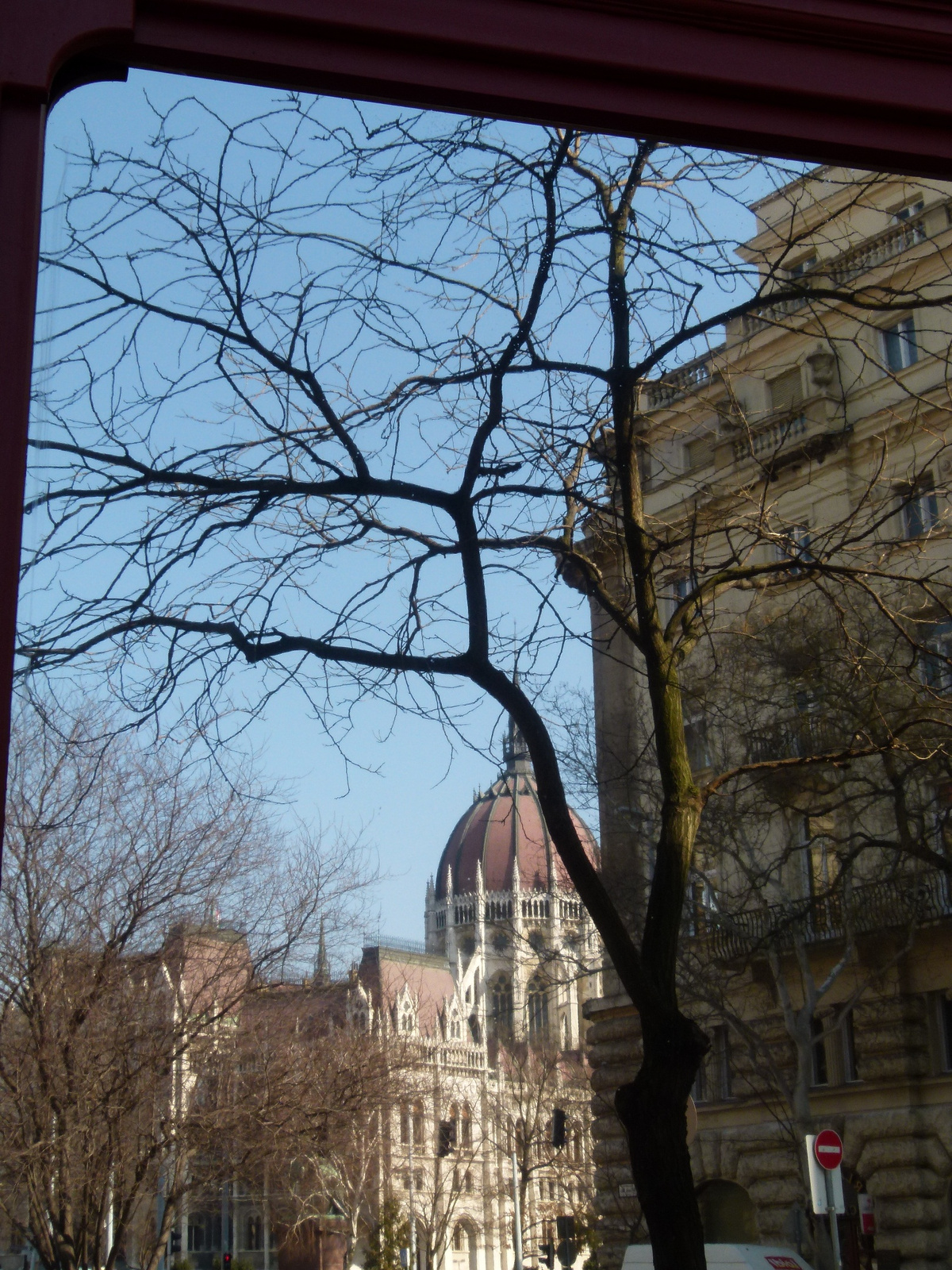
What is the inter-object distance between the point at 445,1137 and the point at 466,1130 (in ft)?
41.5

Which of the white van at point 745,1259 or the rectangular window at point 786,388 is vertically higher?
the rectangular window at point 786,388

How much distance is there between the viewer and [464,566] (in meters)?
4.37

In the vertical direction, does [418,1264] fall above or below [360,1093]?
below

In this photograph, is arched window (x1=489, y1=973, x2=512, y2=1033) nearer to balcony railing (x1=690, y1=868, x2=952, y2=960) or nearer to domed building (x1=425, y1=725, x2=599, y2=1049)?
domed building (x1=425, y1=725, x2=599, y2=1049)

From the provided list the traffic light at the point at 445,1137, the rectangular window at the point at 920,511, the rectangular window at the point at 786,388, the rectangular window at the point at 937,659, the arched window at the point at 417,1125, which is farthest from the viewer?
the traffic light at the point at 445,1137

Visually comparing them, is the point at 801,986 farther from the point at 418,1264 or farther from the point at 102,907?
the point at 418,1264

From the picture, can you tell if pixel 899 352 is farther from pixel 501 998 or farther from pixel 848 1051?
pixel 501 998

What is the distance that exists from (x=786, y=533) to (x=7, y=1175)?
937 cm

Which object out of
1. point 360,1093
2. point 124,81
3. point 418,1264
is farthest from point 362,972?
point 418,1264

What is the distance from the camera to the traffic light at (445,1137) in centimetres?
2459

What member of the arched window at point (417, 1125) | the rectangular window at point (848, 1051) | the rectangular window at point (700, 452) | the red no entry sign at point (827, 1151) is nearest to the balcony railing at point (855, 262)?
the rectangular window at point (700, 452)

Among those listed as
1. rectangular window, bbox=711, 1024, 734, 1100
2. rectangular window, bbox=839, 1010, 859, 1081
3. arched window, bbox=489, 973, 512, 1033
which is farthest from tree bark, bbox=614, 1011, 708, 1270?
arched window, bbox=489, 973, 512, 1033

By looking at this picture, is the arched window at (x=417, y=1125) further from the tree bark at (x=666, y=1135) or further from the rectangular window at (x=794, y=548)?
the tree bark at (x=666, y=1135)

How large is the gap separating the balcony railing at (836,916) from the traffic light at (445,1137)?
12.1 meters
